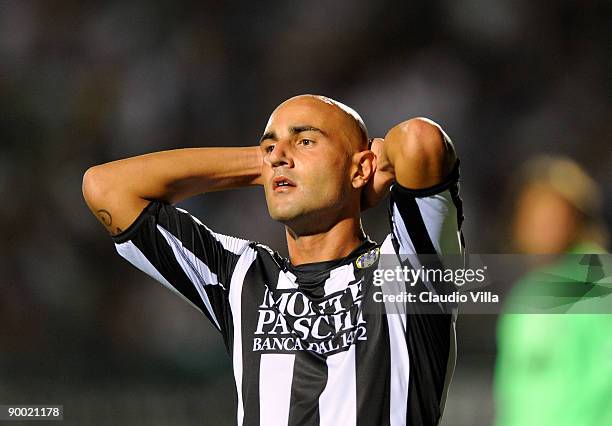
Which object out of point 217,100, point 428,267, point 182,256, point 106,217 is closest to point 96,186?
point 106,217

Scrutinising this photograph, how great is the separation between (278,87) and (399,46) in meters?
0.73

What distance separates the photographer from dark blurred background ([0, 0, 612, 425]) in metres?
4.05

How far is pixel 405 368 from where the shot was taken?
1614 mm

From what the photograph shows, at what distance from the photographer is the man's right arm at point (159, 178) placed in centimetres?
190

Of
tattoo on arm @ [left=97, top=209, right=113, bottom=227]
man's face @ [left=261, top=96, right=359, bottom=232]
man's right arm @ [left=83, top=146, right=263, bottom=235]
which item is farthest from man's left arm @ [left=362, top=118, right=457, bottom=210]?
tattoo on arm @ [left=97, top=209, right=113, bottom=227]

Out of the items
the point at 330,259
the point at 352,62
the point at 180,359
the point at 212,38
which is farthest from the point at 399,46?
the point at 330,259

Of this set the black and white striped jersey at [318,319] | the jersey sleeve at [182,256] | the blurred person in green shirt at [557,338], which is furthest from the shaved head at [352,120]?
the blurred person in green shirt at [557,338]

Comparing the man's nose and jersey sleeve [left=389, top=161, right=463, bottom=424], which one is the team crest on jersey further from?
the man's nose

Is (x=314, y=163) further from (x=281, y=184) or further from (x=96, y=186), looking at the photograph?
(x=96, y=186)

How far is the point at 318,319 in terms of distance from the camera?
1729 millimetres

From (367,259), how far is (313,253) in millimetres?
134

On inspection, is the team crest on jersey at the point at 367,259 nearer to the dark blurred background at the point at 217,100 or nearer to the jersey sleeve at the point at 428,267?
the jersey sleeve at the point at 428,267

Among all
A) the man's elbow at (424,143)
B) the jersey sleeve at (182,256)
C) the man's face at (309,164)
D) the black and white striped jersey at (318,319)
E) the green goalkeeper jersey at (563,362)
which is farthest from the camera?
the green goalkeeper jersey at (563,362)

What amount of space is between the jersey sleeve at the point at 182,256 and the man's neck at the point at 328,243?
17 centimetres
